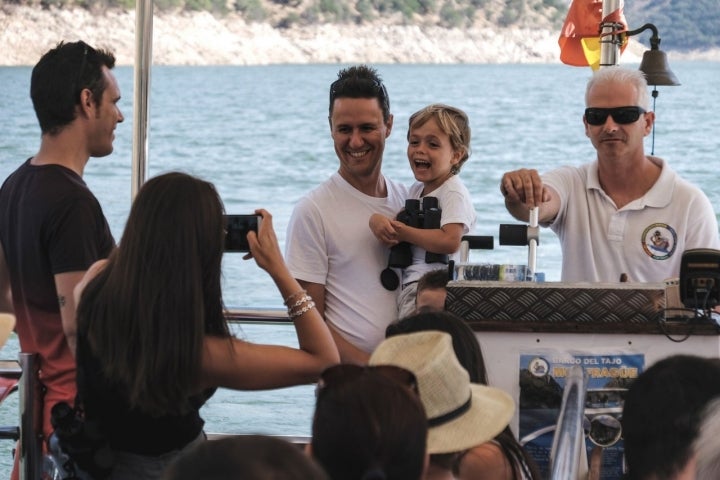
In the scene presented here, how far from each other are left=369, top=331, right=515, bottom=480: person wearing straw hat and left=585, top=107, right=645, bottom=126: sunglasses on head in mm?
Answer: 1235

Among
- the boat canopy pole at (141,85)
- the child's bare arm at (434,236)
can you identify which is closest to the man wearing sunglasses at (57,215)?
the child's bare arm at (434,236)

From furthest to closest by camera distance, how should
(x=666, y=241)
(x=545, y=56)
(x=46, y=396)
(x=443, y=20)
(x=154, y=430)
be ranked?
(x=545, y=56)
(x=443, y=20)
(x=666, y=241)
(x=46, y=396)
(x=154, y=430)

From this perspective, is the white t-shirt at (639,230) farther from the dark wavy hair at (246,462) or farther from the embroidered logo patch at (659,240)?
the dark wavy hair at (246,462)

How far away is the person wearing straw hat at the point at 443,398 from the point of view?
1.96 m

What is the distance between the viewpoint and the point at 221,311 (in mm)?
2330

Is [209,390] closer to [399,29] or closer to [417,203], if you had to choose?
[417,203]

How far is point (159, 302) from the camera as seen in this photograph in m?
2.24

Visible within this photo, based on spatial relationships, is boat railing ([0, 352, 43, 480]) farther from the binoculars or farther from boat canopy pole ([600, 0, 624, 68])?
boat canopy pole ([600, 0, 624, 68])

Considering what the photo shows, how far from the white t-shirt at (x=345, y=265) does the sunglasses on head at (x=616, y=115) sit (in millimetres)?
625

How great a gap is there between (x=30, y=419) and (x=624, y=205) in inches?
60.8

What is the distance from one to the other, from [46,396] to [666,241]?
5.12ft

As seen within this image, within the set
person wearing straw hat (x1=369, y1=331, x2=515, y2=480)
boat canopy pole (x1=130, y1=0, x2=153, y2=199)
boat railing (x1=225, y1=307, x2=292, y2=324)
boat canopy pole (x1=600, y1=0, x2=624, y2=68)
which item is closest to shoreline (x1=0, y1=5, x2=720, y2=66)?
boat canopy pole (x1=600, y1=0, x2=624, y2=68)

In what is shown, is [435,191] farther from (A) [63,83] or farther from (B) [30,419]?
(B) [30,419]

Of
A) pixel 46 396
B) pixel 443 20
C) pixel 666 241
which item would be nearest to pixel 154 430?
pixel 46 396
